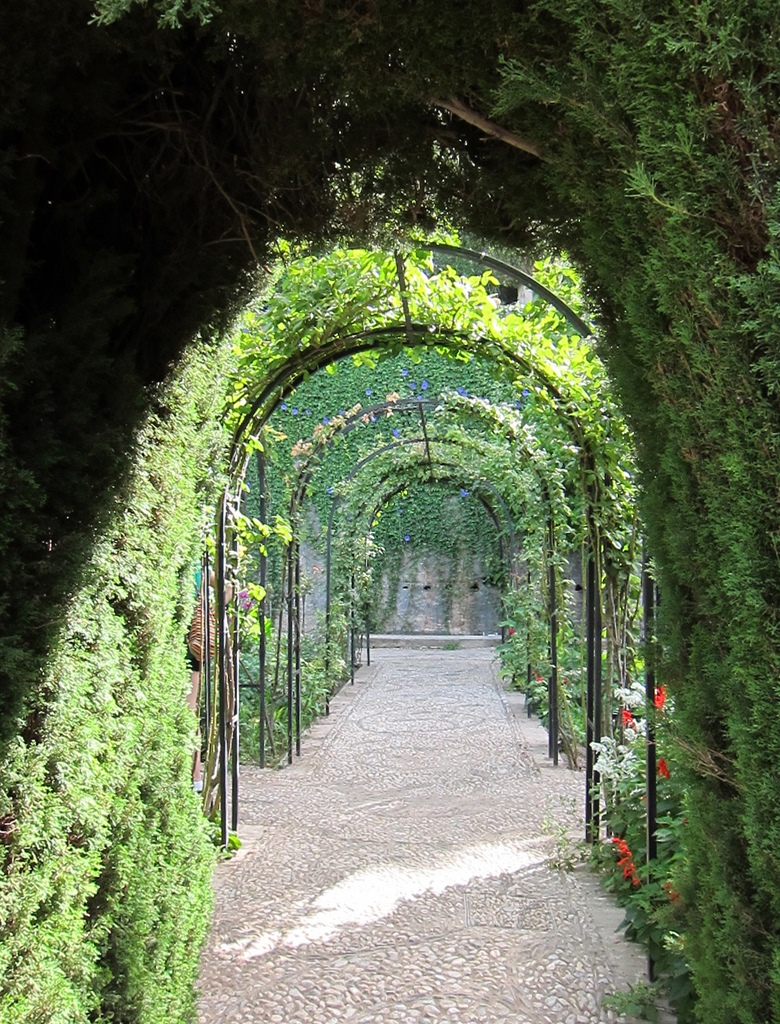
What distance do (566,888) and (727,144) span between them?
3.38 m

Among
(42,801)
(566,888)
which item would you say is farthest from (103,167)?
(566,888)

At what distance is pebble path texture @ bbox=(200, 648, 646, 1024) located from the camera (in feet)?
9.20

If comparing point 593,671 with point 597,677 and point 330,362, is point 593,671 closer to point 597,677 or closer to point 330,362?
point 597,677

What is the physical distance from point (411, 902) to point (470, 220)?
2.77 m

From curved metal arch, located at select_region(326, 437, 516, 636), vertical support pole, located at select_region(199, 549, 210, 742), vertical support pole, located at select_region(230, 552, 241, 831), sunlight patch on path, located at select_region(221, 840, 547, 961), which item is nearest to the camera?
sunlight patch on path, located at select_region(221, 840, 547, 961)

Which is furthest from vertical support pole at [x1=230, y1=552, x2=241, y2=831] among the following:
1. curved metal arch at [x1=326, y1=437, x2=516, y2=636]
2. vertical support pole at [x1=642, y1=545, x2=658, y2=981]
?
curved metal arch at [x1=326, y1=437, x2=516, y2=636]

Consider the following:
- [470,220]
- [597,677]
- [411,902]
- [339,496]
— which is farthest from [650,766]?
[339,496]

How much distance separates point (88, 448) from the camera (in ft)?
5.74

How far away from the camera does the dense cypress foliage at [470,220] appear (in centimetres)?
115

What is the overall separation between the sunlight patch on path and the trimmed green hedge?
2.44ft

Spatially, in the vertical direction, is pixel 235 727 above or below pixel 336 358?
below

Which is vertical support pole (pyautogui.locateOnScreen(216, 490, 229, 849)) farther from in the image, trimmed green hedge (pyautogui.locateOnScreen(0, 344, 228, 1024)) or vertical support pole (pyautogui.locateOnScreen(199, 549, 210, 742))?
trimmed green hedge (pyautogui.locateOnScreen(0, 344, 228, 1024))

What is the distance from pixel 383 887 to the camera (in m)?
3.79

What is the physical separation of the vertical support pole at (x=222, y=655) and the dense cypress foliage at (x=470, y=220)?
188 centimetres
